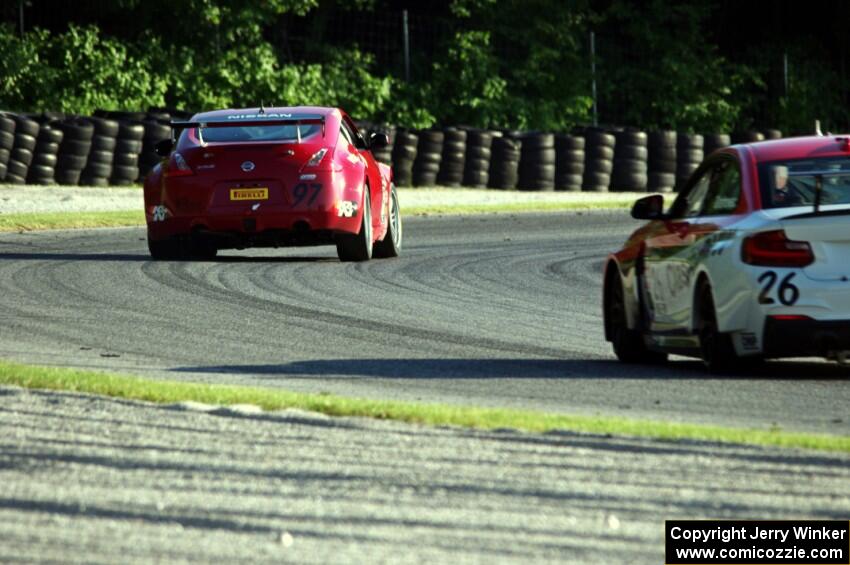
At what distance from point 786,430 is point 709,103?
35.7 metres

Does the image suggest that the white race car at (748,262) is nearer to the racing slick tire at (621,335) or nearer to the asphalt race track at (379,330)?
the racing slick tire at (621,335)

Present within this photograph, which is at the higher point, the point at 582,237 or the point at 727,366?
the point at 727,366

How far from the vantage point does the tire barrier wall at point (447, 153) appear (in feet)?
90.8

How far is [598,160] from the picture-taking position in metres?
Result: 32.6

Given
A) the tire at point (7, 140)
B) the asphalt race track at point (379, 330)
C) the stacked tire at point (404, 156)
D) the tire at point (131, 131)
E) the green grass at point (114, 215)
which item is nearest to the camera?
the asphalt race track at point (379, 330)

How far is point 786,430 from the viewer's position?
816 cm

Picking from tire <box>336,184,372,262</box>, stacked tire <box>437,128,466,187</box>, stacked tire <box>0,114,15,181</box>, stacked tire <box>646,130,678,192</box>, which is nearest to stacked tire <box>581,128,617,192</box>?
stacked tire <box>646,130,678,192</box>

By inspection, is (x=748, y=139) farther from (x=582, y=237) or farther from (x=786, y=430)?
(x=786, y=430)

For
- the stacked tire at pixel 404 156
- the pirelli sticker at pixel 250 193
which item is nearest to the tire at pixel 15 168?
the stacked tire at pixel 404 156

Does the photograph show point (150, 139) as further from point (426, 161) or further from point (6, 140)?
point (426, 161)

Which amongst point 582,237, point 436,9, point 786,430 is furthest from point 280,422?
point 436,9

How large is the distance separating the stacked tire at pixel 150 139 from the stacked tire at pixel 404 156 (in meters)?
4.09

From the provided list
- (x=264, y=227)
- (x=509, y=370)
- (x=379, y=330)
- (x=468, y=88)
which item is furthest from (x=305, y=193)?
(x=468, y=88)

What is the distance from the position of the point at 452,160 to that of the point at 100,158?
609 cm
